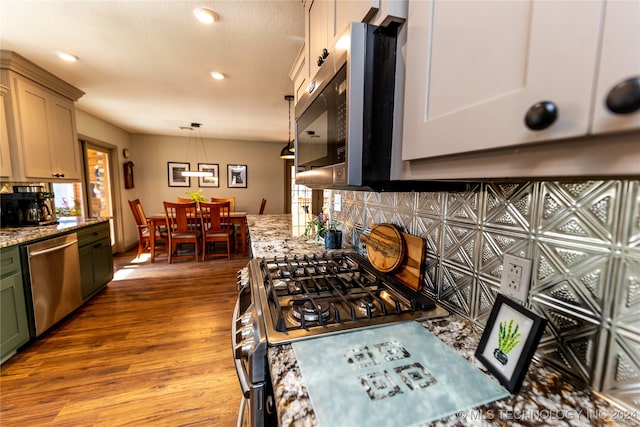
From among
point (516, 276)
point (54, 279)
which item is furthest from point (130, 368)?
point (516, 276)

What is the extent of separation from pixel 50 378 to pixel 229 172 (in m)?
4.78

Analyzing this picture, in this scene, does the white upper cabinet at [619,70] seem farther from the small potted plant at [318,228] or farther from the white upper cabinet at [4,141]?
the white upper cabinet at [4,141]

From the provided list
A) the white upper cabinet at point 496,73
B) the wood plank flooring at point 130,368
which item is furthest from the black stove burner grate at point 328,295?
the wood plank flooring at point 130,368

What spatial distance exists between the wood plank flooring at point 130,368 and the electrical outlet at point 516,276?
150cm

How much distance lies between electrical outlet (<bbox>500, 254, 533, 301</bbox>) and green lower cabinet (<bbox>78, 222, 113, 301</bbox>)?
3364 millimetres

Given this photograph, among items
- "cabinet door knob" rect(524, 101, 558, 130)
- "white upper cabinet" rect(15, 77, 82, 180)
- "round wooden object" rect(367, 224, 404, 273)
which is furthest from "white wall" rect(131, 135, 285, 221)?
"cabinet door knob" rect(524, 101, 558, 130)

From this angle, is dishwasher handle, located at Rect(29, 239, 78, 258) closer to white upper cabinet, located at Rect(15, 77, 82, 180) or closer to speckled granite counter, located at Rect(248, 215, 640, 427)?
white upper cabinet, located at Rect(15, 77, 82, 180)

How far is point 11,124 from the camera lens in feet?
7.35

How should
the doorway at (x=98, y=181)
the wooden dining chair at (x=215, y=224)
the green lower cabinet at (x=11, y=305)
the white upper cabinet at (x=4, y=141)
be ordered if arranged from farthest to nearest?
1. the wooden dining chair at (x=215, y=224)
2. the doorway at (x=98, y=181)
3. the white upper cabinet at (x=4, y=141)
4. the green lower cabinet at (x=11, y=305)

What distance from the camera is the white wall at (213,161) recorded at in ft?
18.3

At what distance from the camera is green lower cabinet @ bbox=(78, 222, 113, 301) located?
8.64 feet

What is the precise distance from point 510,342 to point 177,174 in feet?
21.0

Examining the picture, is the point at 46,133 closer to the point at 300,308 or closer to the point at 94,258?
the point at 94,258

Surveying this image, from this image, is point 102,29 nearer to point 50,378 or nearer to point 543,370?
point 50,378
